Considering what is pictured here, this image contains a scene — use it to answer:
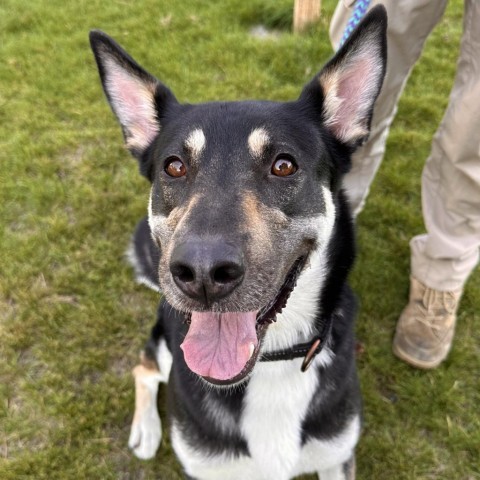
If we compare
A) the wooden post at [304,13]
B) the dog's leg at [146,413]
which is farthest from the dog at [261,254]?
the wooden post at [304,13]

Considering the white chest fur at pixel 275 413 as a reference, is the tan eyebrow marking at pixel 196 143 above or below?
above

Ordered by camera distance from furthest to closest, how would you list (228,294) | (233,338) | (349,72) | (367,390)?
(367,390), (349,72), (233,338), (228,294)

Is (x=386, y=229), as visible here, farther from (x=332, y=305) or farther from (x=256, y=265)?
(x=256, y=265)

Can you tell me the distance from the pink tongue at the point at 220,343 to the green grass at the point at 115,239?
144cm

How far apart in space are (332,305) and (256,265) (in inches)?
29.6

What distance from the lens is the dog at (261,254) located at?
1.96 metres

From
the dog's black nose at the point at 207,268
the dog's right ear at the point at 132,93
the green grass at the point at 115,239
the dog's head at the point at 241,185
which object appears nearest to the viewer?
the dog's black nose at the point at 207,268

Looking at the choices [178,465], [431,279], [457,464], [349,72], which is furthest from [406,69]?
[178,465]

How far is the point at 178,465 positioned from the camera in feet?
10.4

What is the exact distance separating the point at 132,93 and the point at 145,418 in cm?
196

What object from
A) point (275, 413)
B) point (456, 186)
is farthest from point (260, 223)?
point (456, 186)

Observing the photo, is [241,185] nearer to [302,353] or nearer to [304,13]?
[302,353]

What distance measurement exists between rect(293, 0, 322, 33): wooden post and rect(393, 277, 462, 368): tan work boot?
3.54 meters

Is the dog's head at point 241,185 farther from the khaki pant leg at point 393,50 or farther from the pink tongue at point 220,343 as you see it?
the khaki pant leg at point 393,50
